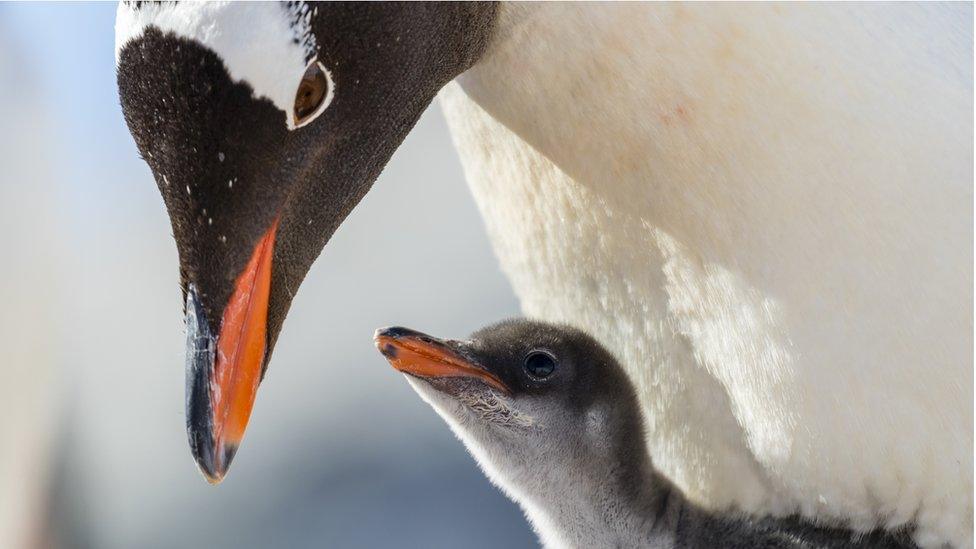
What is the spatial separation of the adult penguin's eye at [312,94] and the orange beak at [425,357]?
1.26 feet

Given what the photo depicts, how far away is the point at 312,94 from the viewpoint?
0.77m

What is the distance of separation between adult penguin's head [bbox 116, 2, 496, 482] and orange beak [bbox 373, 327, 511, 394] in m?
0.28

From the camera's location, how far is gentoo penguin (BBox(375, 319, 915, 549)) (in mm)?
1164

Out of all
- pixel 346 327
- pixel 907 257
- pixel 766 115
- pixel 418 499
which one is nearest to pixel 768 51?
pixel 766 115

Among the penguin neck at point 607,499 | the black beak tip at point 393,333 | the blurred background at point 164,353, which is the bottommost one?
the blurred background at point 164,353

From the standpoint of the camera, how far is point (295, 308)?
2600mm

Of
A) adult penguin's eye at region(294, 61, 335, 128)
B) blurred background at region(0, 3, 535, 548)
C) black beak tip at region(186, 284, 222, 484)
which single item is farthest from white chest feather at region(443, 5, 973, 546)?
blurred background at region(0, 3, 535, 548)

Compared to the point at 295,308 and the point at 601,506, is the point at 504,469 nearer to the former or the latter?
the point at 601,506

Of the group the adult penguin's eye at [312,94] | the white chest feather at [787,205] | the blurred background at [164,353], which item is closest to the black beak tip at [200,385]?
the adult penguin's eye at [312,94]

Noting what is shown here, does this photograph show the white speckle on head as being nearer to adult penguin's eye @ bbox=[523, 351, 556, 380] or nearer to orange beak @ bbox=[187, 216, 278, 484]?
orange beak @ bbox=[187, 216, 278, 484]

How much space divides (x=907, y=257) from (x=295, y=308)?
1.89 meters

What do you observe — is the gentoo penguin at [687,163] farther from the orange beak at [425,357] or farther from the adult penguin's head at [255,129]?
the orange beak at [425,357]

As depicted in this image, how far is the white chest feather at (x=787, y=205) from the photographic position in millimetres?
807

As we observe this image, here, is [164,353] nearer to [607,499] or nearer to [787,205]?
[607,499]
